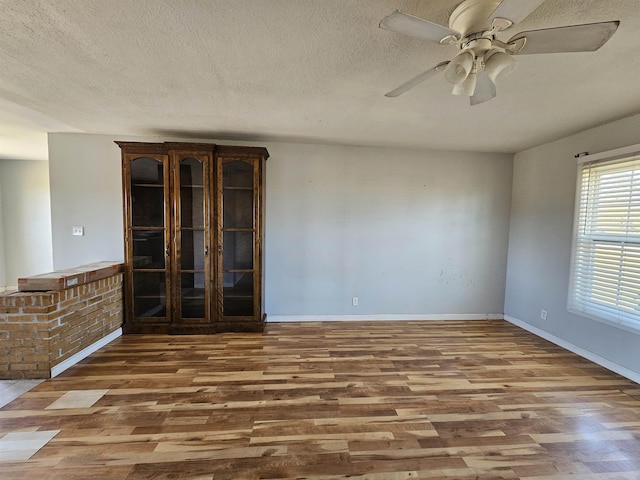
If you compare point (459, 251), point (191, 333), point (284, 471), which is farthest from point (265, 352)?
point (459, 251)

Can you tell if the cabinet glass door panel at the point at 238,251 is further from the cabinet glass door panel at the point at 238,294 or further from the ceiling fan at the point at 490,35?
the ceiling fan at the point at 490,35

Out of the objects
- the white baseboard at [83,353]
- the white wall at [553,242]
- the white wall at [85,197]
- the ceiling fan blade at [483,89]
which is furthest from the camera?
the white wall at [85,197]

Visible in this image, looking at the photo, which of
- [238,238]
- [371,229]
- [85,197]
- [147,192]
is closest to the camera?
[147,192]

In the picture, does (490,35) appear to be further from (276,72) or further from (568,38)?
(276,72)

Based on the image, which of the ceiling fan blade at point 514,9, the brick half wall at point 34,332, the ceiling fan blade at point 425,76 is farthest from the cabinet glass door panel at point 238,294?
the ceiling fan blade at point 514,9

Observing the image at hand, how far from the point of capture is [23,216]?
4.94 m

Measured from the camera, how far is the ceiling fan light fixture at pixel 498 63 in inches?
51.7

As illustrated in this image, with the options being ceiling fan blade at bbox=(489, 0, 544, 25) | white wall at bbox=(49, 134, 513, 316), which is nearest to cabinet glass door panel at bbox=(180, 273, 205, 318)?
white wall at bbox=(49, 134, 513, 316)

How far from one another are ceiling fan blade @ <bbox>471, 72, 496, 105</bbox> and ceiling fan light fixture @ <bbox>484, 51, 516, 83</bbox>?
0.13 meters

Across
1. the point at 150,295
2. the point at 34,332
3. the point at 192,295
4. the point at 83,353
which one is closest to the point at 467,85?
the point at 192,295

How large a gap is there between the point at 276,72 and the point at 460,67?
1134 mm

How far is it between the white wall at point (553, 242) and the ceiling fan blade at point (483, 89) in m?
2.01

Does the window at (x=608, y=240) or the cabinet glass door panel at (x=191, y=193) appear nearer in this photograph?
the window at (x=608, y=240)

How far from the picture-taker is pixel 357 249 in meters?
3.87
